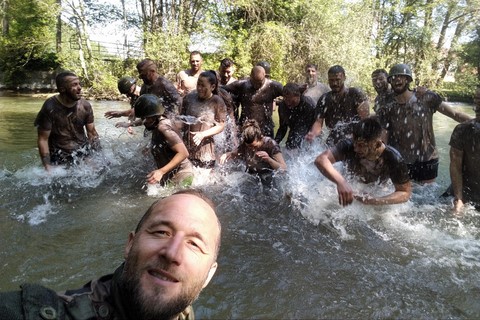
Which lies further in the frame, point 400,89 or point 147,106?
point 400,89

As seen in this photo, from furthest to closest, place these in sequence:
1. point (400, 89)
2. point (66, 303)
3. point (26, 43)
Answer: point (26, 43)
point (400, 89)
point (66, 303)

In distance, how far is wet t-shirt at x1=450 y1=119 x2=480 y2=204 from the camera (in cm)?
437

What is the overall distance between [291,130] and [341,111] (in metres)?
1.15

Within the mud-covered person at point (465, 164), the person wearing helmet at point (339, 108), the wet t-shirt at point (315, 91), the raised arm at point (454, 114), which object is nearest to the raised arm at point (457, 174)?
the mud-covered person at point (465, 164)

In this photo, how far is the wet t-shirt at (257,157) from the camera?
527 cm

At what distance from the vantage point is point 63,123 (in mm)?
5168

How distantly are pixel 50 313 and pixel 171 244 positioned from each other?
1.49 feet

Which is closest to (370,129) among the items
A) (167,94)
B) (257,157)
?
(257,157)

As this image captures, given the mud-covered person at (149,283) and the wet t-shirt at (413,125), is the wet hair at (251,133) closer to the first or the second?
the wet t-shirt at (413,125)

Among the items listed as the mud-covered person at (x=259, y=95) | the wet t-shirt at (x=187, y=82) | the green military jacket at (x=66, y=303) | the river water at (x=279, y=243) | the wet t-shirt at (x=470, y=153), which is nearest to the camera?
the green military jacket at (x=66, y=303)

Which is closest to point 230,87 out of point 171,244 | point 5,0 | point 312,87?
point 312,87

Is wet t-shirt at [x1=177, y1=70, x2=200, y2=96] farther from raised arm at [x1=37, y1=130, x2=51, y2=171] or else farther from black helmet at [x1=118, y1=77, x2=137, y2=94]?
raised arm at [x1=37, y1=130, x2=51, y2=171]

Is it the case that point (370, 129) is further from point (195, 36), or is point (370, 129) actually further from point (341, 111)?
point (195, 36)

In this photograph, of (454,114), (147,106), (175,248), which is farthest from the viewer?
(454,114)
